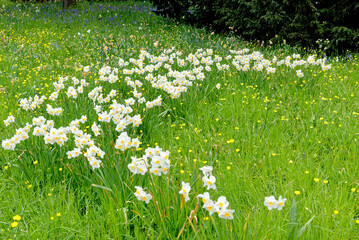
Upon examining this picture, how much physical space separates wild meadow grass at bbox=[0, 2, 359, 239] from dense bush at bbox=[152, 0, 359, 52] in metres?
1.48

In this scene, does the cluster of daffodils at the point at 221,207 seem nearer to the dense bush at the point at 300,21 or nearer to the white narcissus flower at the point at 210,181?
the white narcissus flower at the point at 210,181

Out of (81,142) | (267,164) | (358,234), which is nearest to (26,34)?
(81,142)

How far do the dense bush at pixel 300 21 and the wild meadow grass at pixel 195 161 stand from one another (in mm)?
1478

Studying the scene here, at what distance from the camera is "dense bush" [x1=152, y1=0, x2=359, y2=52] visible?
6.64 metres

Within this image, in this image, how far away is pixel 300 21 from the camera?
6.99m

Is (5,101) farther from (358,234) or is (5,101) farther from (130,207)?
(358,234)

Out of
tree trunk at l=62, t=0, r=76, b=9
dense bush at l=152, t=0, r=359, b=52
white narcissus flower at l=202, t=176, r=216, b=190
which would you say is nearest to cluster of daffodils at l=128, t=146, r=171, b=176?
white narcissus flower at l=202, t=176, r=216, b=190

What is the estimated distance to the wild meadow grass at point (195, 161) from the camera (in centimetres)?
189

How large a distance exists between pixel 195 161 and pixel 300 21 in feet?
20.5

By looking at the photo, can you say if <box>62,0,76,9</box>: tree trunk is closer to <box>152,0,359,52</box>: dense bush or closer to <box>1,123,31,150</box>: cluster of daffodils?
<box>152,0,359,52</box>: dense bush

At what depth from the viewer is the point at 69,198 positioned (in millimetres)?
2188

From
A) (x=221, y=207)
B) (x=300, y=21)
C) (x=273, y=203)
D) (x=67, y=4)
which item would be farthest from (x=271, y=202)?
(x=67, y=4)


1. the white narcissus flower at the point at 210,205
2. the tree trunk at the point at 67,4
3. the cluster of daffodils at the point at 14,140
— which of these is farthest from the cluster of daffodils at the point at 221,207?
the tree trunk at the point at 67,4

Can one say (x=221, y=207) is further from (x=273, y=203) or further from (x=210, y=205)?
(x=273, y=203)
